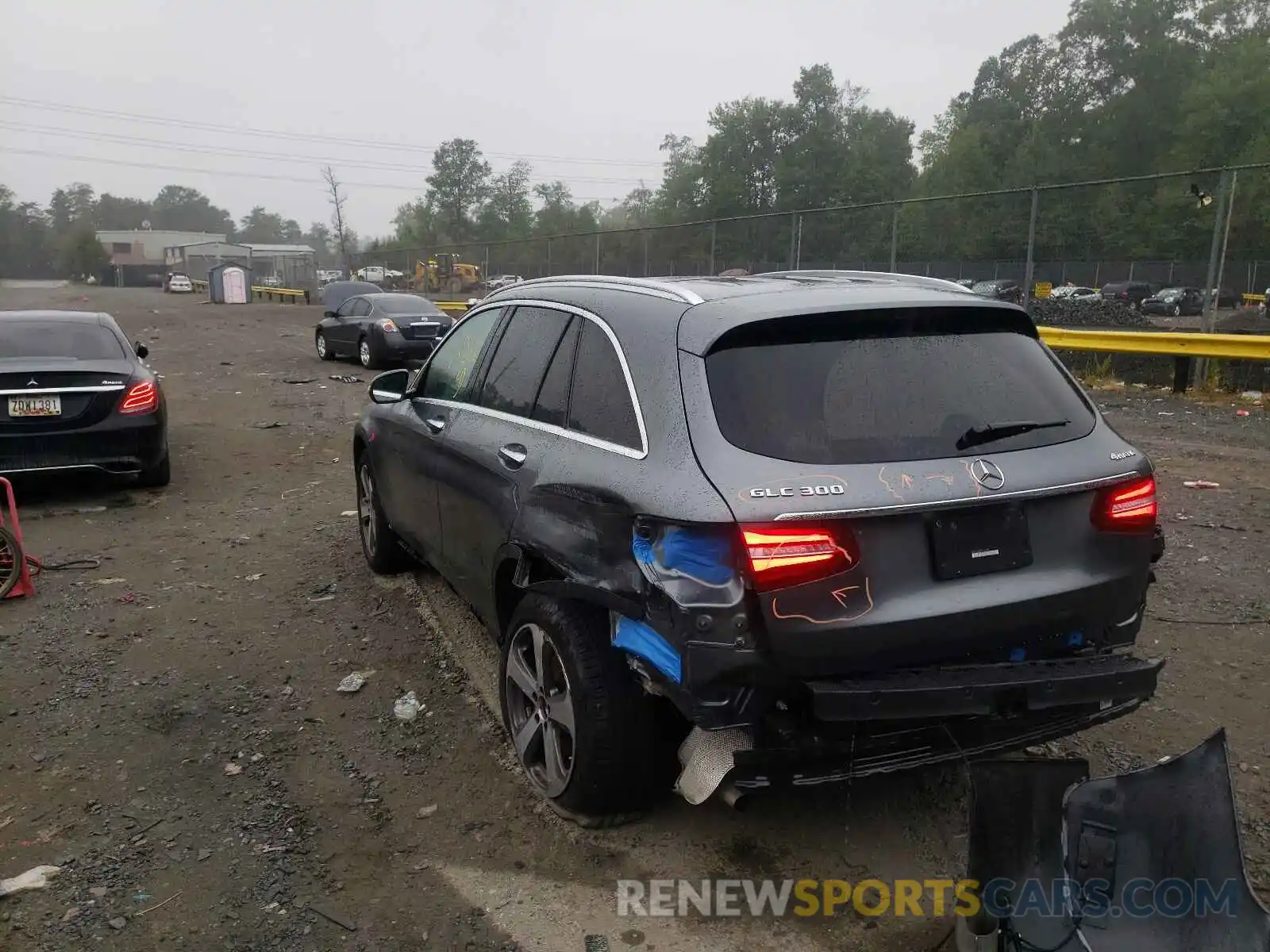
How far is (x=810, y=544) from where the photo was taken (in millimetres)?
2621

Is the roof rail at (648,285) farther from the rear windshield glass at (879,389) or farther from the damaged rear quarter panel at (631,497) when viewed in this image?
the rear windshield glass at (879,389)

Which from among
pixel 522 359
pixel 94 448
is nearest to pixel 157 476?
pixel 94 448

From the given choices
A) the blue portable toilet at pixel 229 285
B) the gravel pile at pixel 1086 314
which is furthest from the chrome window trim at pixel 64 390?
the blue portable toilet at pixel 229 285

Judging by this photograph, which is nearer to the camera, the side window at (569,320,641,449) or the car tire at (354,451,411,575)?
the side window at (569,320,641,449)

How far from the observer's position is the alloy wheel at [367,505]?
5.97 metres

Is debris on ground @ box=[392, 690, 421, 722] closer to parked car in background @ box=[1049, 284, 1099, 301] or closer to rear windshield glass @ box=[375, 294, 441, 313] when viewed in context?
parked car in background @ box=[1049, 284, 1099, 301]

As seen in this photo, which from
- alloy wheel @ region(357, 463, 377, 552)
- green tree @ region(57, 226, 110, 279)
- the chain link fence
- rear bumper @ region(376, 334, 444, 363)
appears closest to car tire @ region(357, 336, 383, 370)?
rear bumper @ region(376, 334, 444, 363)

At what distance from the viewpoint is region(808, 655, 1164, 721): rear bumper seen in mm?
2621

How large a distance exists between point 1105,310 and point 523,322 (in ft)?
45.0

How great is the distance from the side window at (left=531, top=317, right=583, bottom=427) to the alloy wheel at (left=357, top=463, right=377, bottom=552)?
7.77ft

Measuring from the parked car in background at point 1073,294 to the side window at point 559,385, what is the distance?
45.7ft

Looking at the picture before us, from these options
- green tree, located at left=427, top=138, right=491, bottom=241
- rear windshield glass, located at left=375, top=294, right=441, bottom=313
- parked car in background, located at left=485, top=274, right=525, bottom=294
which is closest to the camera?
rear windshield glass, located at left=375, top=294, right=441, bottom=313

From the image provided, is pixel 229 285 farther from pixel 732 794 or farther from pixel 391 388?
pixel 732 794

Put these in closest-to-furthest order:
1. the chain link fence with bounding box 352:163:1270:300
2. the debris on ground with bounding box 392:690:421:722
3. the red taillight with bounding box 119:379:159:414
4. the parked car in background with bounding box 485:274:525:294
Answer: the debris on ground with bounding box 392:690:421:722
the red taillight with bounding box 119:379:159:414
the chain link fence with bounding box 352:163:1270:300
the parked car in background with bounding box 485:274:525:294
